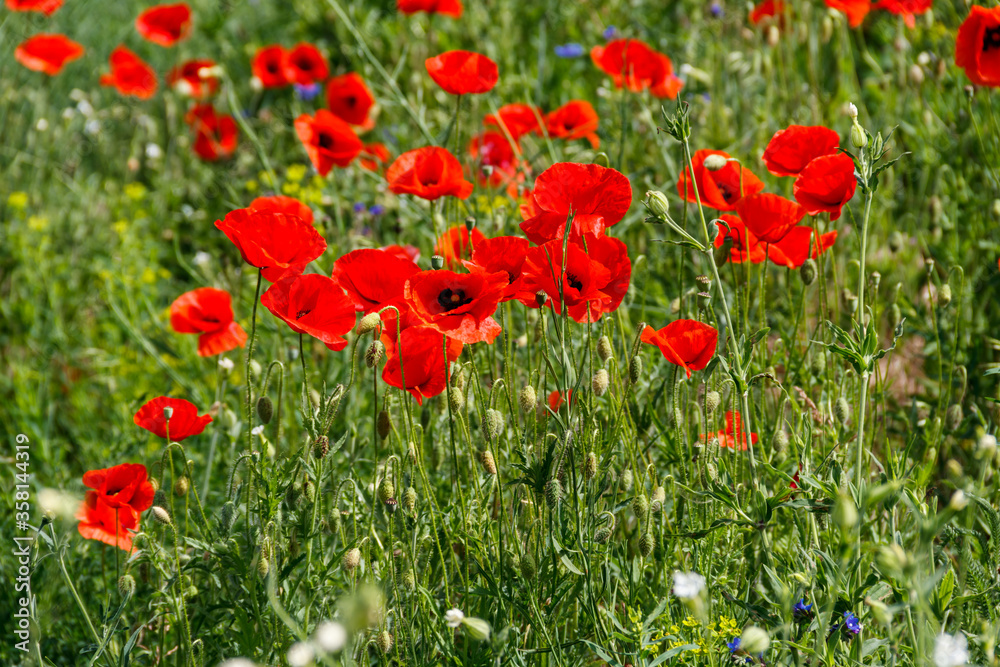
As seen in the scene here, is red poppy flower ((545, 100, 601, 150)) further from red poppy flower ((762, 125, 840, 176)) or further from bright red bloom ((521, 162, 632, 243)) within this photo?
bright red bloom ((521, 162, 632, 243))

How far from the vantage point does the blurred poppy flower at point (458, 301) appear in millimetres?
1576

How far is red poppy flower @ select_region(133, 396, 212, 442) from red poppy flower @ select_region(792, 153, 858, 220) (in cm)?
130

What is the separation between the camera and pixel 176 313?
216cm

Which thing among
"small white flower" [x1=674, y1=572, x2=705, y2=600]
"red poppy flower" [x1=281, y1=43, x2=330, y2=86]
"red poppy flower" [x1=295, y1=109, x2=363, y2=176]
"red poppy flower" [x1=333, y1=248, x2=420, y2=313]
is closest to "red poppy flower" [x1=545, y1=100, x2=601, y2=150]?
"red poppy flower" [x1=295, y1=109, x2=363, y2=176]

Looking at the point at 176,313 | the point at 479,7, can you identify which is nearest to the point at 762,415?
the point at 176,313

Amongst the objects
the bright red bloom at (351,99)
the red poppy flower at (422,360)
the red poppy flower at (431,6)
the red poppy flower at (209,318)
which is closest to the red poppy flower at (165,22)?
the bright red bloom at (351,99)

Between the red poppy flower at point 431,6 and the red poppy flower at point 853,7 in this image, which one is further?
the red poppy flower at point 431,6

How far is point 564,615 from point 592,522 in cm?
31

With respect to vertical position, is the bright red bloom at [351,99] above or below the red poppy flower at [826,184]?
below

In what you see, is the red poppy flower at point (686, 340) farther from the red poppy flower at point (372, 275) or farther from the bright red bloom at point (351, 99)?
the bright red bloom at point (351, 99)

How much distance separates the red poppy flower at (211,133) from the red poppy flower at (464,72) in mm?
2244

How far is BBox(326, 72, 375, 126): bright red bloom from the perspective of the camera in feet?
10.6

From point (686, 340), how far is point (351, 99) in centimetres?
204

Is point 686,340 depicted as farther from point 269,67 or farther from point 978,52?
point 269,67
